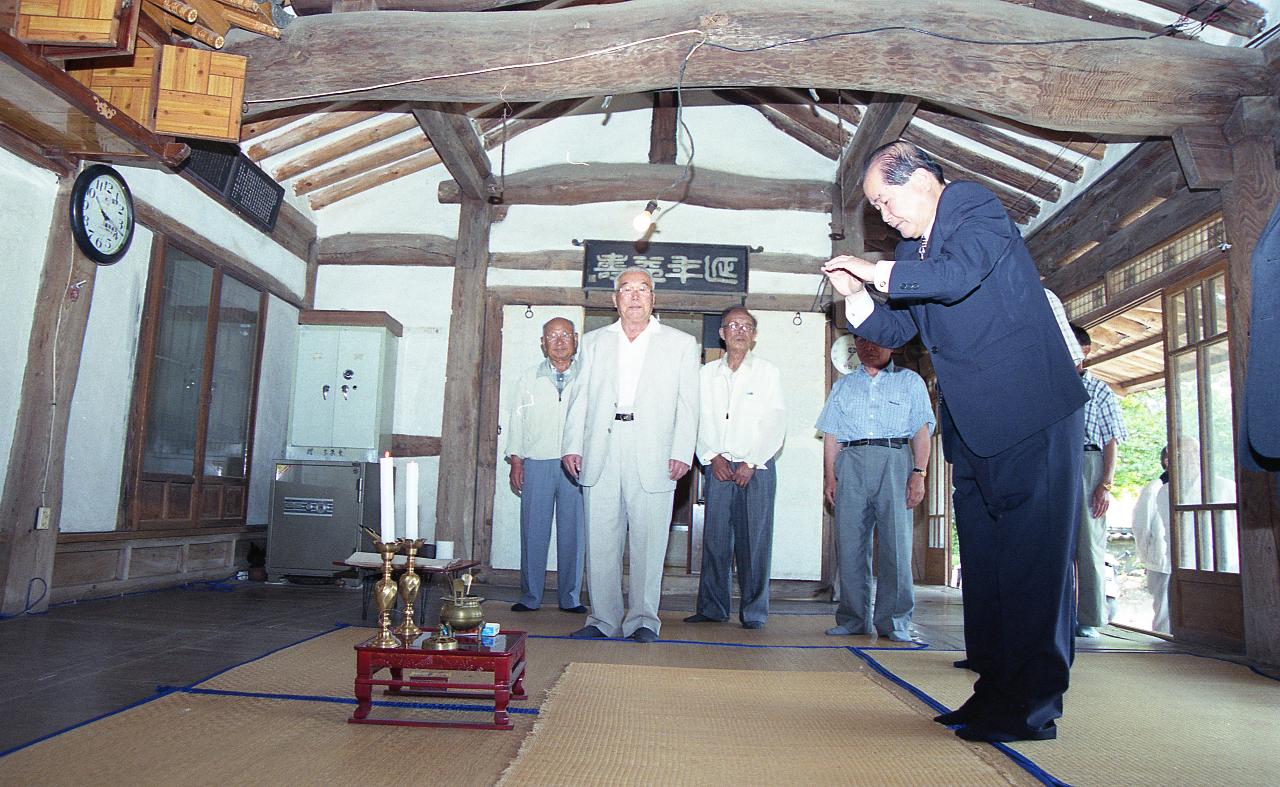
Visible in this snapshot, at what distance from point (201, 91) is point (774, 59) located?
2.48 metres

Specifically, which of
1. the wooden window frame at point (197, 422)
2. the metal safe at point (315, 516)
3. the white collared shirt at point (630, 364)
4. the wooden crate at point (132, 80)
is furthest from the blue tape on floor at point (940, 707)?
the wooden window frame at point (197, 422)

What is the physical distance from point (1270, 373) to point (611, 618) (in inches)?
112

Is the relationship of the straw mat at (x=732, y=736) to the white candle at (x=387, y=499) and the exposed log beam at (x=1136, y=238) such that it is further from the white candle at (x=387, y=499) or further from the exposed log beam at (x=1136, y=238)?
the exposed log beam at (x=1136, y=238)

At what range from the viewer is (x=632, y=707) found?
2320mm

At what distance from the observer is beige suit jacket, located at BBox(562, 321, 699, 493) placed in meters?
3.68

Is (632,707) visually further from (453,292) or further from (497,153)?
(497,153)

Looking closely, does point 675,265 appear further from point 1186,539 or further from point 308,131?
point 1186,539

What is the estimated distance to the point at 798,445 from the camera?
6555 mm

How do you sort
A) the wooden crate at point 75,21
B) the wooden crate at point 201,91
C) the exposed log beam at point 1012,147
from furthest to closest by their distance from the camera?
1. the exposed log beam at point 1012,147
2. the wooden crate at point 201,91
3. the wooden crate at point 75,21

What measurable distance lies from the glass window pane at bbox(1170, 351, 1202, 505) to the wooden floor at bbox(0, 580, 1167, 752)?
32.7 inches

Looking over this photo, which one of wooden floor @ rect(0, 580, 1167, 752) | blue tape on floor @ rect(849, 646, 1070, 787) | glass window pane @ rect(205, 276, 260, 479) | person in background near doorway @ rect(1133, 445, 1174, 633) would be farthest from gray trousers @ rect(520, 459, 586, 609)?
person in background near doorway @ rect(1133, 445, 1174, 633)

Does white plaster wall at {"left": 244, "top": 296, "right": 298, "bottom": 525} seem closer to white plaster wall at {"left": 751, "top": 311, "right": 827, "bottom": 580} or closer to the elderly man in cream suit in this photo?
the elderly man in cream suit

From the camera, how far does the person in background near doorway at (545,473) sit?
4883 millimetres

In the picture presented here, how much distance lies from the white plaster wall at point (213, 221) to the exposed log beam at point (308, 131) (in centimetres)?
46
